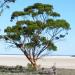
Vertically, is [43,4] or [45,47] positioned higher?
[43,4]

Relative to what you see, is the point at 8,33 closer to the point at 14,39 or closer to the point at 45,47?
the point at 14,39

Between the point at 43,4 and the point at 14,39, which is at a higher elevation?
the point at 43,4

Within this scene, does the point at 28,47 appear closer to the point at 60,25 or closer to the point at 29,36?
the point at 29,36

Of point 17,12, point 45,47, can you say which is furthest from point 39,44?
point 17,12

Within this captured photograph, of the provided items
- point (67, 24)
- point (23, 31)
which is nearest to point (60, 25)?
point (67, 24)

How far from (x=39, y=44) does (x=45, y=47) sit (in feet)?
2.78

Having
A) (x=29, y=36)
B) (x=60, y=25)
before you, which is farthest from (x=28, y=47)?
(x=60, y=25)

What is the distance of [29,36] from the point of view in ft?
134

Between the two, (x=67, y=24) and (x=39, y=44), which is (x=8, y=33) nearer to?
(x=39, y=44)

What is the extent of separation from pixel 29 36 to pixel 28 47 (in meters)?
1.20

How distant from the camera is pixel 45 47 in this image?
136 feet

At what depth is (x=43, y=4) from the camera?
40.6 meters

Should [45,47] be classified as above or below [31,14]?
below

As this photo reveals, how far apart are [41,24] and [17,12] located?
2.77 meters
